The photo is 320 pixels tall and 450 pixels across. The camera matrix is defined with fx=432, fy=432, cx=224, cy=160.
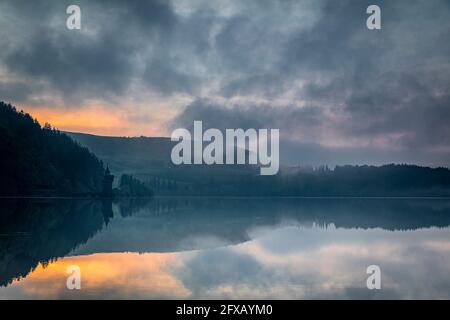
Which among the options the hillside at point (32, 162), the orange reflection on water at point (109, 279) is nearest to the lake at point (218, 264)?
the orange reflection on water at point (109, 279)

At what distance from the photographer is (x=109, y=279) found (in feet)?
68.5

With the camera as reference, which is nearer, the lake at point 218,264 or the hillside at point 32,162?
the lake at point 218,264

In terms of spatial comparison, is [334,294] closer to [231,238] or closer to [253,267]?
[253,267]

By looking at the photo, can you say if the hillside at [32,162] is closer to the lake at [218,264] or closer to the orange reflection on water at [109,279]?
the lake at [218,264]

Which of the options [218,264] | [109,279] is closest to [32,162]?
[218,264]

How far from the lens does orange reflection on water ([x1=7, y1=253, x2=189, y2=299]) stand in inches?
708

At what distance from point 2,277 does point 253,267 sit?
13.1 metres

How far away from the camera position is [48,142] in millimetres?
193375

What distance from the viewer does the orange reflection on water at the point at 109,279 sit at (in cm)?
1798

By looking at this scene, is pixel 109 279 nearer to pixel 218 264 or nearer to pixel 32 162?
pixel 218 264

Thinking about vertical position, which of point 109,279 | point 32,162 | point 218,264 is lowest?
point 218,264

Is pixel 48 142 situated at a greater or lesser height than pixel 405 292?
greater
